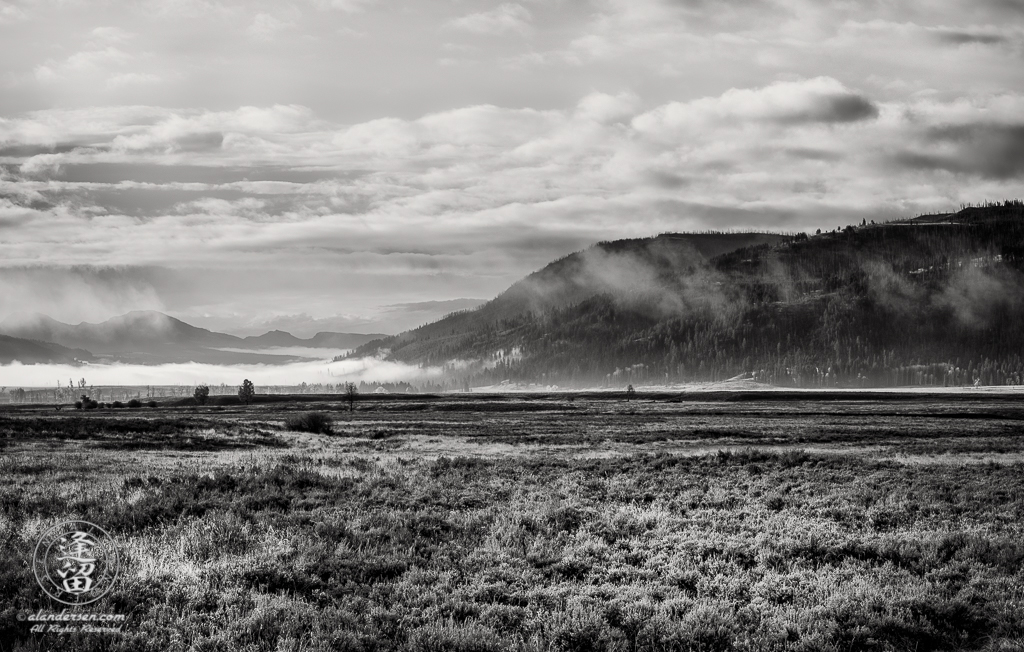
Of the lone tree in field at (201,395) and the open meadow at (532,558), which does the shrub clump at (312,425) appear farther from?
the lone tree in field at (201,395)

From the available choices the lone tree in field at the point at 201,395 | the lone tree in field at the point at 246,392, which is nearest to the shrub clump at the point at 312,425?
the lone tree in field at the point at 201,395

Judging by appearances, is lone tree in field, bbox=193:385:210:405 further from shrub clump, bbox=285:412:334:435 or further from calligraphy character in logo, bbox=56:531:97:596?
calligraphy character in logo, bbox=56:531:97:596

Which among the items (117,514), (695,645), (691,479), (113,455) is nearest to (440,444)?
(113,455)

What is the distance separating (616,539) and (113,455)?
27.2 meters

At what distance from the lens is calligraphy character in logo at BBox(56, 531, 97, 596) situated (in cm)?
1049

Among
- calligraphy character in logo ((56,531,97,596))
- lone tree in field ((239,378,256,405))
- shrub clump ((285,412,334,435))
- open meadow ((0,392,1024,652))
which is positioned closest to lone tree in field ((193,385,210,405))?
lone tree in field ((239,378,256,405))

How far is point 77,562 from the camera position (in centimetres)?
1138

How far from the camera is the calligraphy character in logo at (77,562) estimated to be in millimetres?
10492

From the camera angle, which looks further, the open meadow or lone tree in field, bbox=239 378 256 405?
lone tree in field, bbox=239 378 256 405

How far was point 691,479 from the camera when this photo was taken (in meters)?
23.8

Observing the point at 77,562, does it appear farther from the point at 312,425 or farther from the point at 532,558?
the point at 312,425

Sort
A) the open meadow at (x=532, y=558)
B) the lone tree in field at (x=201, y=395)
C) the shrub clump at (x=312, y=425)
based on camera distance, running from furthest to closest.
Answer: the lone tree in field at (x=201, y=395), the shrub clump at (x=312, y=425), the open meadow at (x=532, y=558)

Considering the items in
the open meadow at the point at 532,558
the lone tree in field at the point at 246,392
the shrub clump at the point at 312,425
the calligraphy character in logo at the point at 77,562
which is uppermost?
the calligraphy character in logo at the point at 77,562

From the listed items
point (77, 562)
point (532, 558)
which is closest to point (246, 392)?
point (77, 562)
